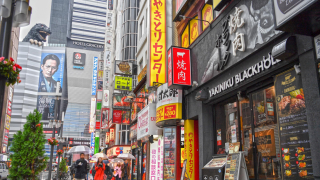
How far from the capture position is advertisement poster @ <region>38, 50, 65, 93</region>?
146875 millimetres

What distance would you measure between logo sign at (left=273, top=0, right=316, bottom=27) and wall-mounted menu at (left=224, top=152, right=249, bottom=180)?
407cm

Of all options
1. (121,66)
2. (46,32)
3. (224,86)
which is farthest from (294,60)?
(46,32)

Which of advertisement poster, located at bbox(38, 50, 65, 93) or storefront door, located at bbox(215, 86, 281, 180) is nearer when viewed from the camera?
storefront door, located at bbox(215, 86, 281, 180)

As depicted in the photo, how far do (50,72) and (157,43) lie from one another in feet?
474

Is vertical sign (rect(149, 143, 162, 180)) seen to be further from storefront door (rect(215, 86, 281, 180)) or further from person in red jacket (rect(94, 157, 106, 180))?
storefront door (rect(215, 86, 281, 180))

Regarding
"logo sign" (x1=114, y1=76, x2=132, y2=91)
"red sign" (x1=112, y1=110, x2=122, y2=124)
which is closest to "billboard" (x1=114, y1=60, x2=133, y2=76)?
"logo sign" (x1=114, y1=76, x2=132, y2=91)

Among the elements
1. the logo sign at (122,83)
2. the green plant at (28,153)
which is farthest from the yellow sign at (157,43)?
the logo sign at (122,83)

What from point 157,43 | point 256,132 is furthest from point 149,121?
point 256,132

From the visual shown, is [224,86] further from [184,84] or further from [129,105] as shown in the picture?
[129,105]

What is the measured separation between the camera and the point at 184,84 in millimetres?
12328

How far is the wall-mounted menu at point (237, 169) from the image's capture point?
7605 mm

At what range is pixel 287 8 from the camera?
5.14m

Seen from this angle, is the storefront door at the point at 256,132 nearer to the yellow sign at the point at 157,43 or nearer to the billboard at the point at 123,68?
the yellow sign at the point at 157,43

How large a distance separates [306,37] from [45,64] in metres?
155
